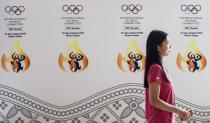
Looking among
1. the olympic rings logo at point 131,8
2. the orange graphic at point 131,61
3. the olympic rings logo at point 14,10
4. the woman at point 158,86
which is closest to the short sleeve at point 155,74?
the woman at point 158,86

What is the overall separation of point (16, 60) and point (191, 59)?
1557 mm

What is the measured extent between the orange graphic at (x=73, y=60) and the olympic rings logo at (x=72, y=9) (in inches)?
10.9

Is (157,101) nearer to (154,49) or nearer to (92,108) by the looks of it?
(154,49)

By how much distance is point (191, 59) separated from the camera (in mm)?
3170

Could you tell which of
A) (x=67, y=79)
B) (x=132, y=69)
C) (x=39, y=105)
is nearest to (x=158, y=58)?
(x=132, y=69)

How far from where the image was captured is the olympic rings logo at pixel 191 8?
3172 millimetres

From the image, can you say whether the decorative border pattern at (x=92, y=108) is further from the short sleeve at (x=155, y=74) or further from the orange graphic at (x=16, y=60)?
the short sleeve at (x=155, y=74)

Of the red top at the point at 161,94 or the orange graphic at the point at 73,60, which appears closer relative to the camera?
the red top at the point at 161,94

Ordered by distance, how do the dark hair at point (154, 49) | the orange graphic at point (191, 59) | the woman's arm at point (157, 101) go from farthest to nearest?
the orange graphic at point (191, 59), the dark hair at point (154, 49), the woman's arm at point (157, 101)

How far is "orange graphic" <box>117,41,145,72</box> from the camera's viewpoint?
10.5 feet

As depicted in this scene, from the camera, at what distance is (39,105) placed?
3.25 meters

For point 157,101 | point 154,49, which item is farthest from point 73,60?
point 157,101

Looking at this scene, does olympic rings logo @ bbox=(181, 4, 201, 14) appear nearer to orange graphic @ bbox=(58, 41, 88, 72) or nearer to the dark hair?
orange graphic @ bbox=(58, 41, 88, 72)

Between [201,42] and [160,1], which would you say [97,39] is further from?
[201,42]
